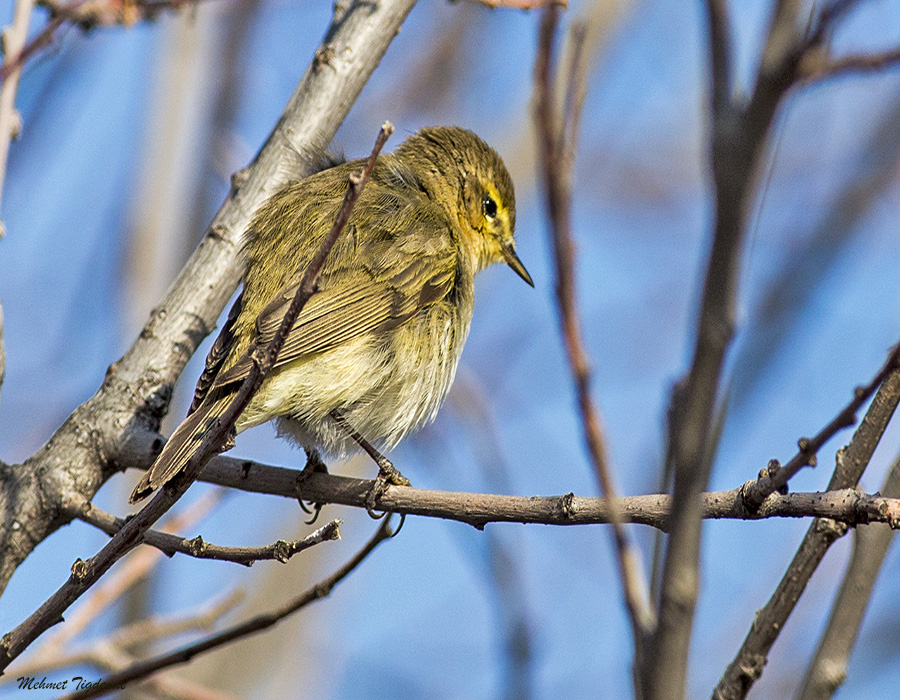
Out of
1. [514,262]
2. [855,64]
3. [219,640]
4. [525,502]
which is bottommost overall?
[219,640]

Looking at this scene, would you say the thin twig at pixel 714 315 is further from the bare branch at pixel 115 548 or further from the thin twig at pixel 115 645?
the thin twig at pixel 115 645

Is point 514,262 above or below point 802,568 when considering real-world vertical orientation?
above

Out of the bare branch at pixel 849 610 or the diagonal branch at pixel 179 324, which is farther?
the diagonal branch at pixel 179 324

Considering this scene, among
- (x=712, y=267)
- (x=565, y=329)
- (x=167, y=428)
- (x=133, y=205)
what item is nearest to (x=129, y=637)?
(x=565, y=329)

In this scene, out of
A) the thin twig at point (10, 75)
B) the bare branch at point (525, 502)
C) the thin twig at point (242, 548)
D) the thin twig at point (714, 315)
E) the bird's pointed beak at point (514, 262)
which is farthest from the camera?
the bird's pointed beak at point (514, 262)

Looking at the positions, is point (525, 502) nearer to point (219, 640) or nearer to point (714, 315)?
point (219, 640)

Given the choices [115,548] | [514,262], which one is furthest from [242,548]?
[514,262]

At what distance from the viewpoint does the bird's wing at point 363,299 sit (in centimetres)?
345

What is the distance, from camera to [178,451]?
274cm

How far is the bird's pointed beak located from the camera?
482 cm

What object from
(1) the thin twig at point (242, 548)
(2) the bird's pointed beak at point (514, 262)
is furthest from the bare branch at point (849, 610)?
(2) the bird's pointed beak at point (514, 262)

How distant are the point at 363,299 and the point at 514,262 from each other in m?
1.19

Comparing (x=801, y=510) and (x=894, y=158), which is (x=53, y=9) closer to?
(x=801, y=510)

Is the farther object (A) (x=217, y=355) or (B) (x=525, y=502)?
(A) (x=217, y=355)
